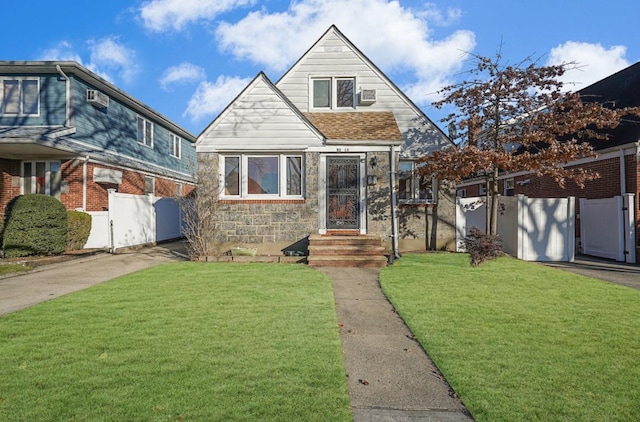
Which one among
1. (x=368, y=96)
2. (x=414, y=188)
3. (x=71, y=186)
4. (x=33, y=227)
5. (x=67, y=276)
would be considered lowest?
(x=67, y=276)

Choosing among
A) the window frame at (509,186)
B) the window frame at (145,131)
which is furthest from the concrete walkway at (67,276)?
the window frame at (509,186)

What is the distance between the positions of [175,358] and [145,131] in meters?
18.4

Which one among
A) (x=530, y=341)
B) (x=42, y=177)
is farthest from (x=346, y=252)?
(x=42, y=177)

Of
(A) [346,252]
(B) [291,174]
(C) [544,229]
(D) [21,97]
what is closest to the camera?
(A) [346,252]

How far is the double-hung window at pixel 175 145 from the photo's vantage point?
72.2ft

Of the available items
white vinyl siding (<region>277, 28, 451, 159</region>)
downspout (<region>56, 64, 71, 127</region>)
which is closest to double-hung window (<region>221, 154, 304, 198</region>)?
white vinyl siding (<region>277, 28, 451, 159</region>)

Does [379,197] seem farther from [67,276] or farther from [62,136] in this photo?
[62,136]

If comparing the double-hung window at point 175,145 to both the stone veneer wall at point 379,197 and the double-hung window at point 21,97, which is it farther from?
the stone veneer wall at point 379,197

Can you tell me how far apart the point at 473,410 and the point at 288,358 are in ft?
5.67

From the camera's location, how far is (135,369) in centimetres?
328

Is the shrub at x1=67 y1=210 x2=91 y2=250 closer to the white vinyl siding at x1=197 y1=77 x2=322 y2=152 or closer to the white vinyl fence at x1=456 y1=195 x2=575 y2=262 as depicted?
the white vinyl siding at x1=197 y1=77 x2=322 y2=152

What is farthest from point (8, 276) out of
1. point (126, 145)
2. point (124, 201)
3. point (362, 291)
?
point (126, 145)

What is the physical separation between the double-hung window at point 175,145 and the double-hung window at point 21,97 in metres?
A: 8.03

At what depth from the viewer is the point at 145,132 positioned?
1898 centimetres
